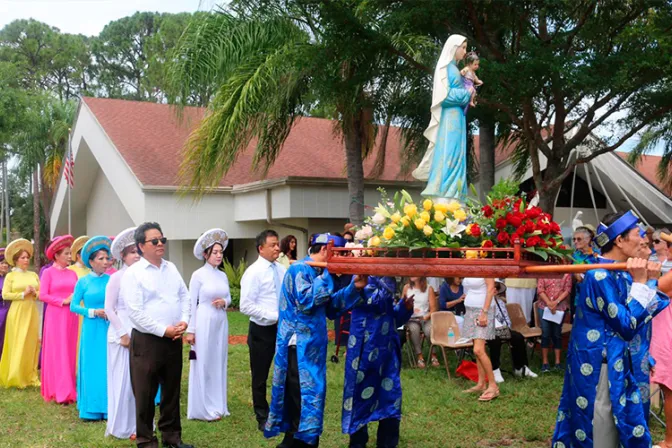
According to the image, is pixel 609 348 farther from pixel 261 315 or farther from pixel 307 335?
pixel 261 315

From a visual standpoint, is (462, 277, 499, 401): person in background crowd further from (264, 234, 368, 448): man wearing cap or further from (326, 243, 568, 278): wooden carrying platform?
(326, 243, 568, 278): wooden carrying platform

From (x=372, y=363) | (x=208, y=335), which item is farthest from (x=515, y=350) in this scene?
(x=208, y=335)

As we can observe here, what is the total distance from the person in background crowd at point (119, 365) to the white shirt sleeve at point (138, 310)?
0.69 m

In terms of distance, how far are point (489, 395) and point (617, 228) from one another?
4.20 meters

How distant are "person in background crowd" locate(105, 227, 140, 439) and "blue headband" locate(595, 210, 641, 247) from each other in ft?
14.4

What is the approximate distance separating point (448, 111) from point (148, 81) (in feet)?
120

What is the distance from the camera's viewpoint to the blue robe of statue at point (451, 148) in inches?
277

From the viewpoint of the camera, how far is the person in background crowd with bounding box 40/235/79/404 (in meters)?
8.78

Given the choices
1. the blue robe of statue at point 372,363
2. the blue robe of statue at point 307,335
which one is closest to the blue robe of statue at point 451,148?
the blue robe of statue at point 372,363

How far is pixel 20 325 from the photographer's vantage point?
→ 395 inches

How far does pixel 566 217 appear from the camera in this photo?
2112 cm

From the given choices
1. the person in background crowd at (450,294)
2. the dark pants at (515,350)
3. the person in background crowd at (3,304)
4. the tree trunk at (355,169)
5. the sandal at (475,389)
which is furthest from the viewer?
the tree trunk at (355,169)

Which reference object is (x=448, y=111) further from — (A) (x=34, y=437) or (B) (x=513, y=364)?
(A) (x=34, y=437)

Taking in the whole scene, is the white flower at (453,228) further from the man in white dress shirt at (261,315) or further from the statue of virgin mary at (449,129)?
the man in white dress shirt at (261,315)
